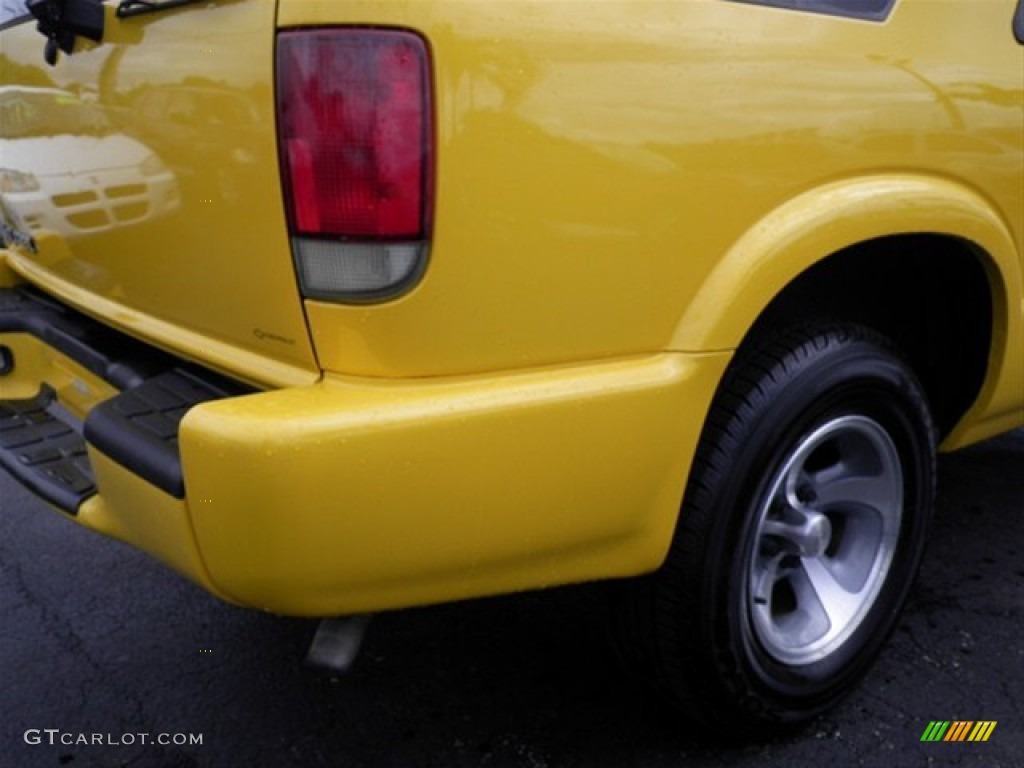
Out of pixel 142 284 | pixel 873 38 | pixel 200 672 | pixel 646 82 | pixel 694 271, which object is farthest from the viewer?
pixel 200 672

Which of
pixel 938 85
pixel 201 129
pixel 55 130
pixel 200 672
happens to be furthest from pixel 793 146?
pixel 200 672

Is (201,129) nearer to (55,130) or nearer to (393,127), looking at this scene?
(393,127)

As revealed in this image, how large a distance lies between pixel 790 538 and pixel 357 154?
4.08ft

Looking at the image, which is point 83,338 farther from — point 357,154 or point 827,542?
point 827,542

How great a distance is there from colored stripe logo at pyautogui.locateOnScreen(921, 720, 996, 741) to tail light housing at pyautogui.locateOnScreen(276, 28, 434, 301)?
1592 millimetres

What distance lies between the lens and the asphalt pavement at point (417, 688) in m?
2.21

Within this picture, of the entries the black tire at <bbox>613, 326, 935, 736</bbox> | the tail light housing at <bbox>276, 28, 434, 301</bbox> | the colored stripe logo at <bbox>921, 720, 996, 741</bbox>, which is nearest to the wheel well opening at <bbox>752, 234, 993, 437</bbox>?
the black tire at <bbox>613, 326, 935, 736</bbox>

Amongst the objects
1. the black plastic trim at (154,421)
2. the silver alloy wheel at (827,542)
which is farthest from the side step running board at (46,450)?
the silver alloy wheel at (827,542)

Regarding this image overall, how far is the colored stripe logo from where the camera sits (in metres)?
2.26

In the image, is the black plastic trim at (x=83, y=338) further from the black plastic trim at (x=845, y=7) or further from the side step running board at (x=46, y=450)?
the black plastic trim at (x=845, y=7)

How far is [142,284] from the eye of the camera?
2018 mm

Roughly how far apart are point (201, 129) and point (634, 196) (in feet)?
2.35

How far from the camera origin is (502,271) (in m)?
1.58

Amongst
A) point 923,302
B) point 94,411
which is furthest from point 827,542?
point 94,411
